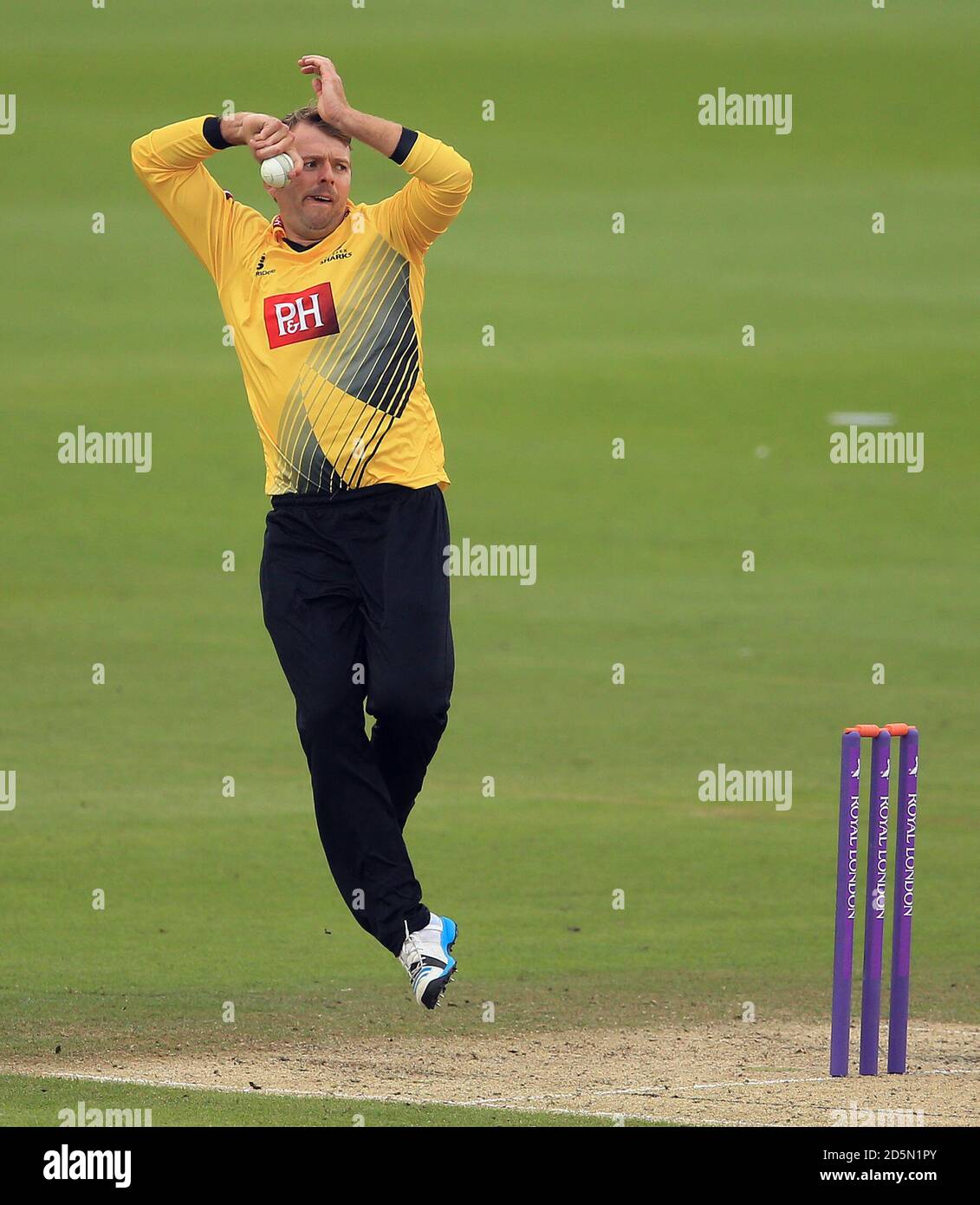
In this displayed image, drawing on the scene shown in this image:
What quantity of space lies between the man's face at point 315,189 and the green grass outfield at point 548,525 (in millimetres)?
3242

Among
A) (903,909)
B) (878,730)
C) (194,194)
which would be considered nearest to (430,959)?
(878,730)

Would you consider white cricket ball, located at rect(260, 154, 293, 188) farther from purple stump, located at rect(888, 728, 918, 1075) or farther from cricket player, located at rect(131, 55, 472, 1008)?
purple stump, located at rect(888, 728, 918, 1075)

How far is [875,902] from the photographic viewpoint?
877 centimetres

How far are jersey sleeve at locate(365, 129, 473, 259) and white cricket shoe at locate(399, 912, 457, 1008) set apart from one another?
7.84 ft

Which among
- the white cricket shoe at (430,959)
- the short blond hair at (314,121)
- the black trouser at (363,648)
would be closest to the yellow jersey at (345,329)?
the black trouser at (363,648)

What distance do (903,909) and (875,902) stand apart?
16 centimetres

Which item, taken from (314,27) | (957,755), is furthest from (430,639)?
(314,27)

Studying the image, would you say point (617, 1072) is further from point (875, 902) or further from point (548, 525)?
point (548, 525)

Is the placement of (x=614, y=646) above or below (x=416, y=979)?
above

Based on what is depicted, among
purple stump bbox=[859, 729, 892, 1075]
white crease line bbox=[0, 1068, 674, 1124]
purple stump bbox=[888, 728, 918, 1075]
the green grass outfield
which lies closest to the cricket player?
white crease line bbox=[0, 1068, 674, 1124]

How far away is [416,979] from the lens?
24.1 feet

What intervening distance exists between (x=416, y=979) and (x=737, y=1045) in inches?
112

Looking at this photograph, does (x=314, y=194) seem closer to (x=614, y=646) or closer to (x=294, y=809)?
(x=294, y=809)

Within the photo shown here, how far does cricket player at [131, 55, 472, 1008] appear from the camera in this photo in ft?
24.5
